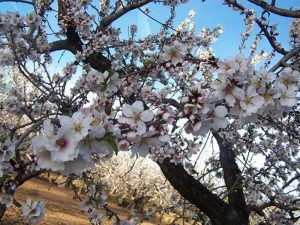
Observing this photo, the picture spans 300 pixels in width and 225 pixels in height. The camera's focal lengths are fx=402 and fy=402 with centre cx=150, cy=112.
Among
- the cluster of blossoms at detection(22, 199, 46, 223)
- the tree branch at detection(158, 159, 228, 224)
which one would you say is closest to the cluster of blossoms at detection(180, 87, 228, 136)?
the cluster of blossoms at detection(22, 199, 46, 223)

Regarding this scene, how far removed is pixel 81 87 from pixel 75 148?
3.31m

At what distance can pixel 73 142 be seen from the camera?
1.36 meters

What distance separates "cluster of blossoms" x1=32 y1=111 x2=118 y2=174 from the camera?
137 cm

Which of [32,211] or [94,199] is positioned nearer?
[32,211]

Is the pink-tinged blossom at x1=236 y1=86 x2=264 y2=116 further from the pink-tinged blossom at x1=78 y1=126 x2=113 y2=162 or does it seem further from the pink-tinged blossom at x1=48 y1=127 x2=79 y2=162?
the pink-tinged blossom at x1=48 y1=127 x2=79 y2=162

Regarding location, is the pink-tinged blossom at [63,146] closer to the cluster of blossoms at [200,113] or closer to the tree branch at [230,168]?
the cluster of blossoms at [200,113]

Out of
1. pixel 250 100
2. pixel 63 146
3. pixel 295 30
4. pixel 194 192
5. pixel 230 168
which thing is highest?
pixel 295 30

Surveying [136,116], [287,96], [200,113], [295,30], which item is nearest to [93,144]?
[136,116]

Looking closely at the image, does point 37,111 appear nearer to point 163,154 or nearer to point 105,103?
point 163,154

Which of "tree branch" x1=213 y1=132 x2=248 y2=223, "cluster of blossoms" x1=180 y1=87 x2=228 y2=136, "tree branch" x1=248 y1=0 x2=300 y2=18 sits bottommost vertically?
"cluster of blossoms" x1=180 y1=87 x2=228 y2=136

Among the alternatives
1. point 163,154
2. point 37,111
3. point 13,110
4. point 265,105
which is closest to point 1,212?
point 13,110

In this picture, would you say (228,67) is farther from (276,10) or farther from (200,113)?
(276,10)

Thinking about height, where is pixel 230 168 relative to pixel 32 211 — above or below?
above

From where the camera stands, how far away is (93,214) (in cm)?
346
